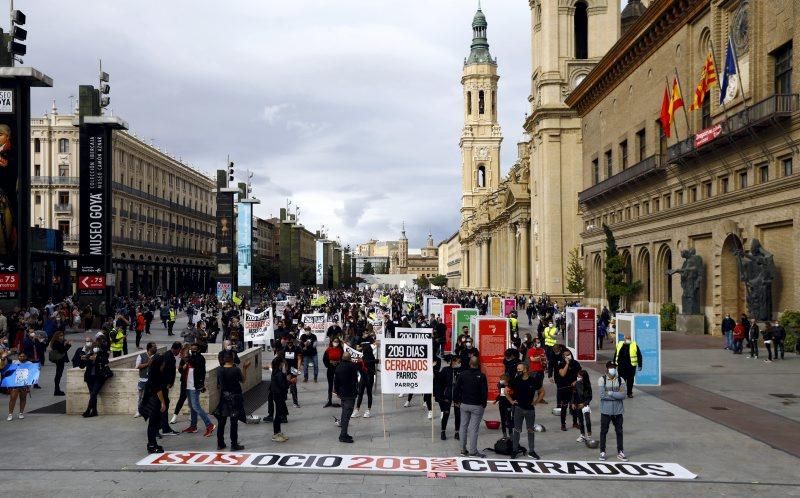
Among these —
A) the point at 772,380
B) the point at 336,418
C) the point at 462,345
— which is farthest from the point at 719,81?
the point at 336,418

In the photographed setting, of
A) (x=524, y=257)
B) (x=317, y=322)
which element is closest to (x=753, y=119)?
(x=317, y=322)

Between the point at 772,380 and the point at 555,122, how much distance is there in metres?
51.5

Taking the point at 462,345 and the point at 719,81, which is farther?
the point at 719,81

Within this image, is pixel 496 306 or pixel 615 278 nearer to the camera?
pixel 496 306

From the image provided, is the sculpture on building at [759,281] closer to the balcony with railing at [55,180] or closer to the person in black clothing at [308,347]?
the person in black clothing at [308,347]

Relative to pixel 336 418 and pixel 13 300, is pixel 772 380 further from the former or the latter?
pixel 13 300

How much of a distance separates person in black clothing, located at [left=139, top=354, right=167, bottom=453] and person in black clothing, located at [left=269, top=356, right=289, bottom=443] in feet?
6.56

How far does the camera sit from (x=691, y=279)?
121ft

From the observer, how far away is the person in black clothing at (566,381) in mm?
14141

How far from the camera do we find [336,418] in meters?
15.2

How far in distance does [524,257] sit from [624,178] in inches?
1361

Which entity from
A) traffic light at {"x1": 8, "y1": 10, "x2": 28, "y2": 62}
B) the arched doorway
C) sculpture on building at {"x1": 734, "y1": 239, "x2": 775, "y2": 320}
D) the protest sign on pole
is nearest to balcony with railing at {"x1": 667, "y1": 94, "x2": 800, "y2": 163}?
Result: the arched doorway

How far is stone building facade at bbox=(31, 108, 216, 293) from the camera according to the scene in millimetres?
70062

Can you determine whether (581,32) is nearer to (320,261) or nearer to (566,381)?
(320,261)
